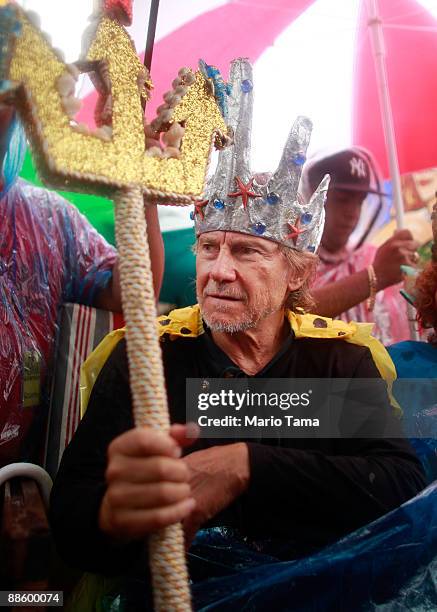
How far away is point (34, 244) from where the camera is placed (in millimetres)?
1519

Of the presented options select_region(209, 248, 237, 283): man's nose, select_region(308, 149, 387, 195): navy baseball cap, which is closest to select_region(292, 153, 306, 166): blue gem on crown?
select_region(209, 248, 237, 283): man's nose

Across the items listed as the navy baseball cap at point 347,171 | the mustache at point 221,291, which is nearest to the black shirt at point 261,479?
the mustache at point 221,291

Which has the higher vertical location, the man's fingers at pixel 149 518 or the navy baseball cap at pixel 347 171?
the navy baseball cap at pixel 347 171

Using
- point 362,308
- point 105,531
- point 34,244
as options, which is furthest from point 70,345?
point 362,308

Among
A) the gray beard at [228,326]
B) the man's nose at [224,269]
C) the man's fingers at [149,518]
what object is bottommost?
the man's fingers at [149,518]

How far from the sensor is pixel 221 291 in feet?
4.29

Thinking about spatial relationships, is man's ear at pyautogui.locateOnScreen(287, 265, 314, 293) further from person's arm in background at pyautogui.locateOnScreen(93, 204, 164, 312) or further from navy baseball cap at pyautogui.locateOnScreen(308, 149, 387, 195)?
navy baseball cap at pyautogui.locateOnScreen(308, 149, 387, 195)

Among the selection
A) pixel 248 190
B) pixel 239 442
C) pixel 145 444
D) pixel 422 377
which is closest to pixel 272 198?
pixel 248 190

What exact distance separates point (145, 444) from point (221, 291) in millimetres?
659

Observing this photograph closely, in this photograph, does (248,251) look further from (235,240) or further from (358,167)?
(358,167)

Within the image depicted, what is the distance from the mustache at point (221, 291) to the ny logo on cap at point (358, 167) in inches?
64.9

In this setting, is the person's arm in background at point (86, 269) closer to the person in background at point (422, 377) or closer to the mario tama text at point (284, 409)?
the mario tama text at point (284, 409)

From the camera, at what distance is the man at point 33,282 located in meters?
1.42

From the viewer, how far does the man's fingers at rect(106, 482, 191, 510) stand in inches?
27.3
